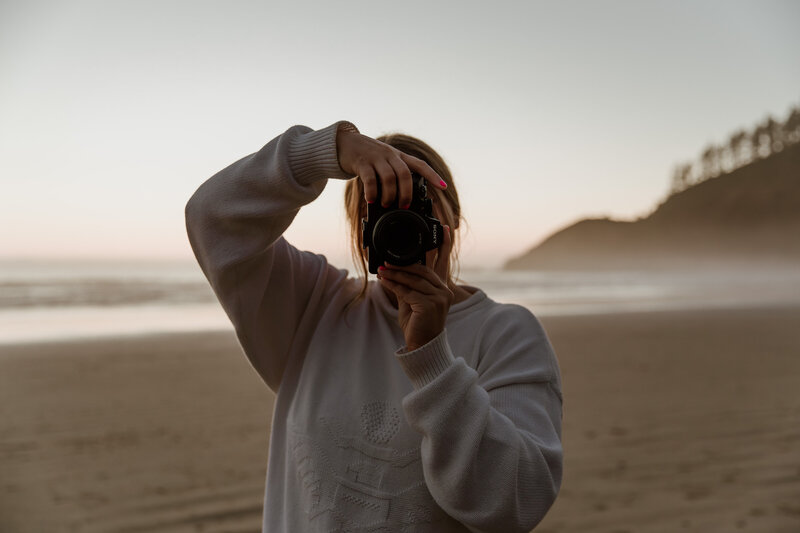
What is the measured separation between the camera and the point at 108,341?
25.8 ft

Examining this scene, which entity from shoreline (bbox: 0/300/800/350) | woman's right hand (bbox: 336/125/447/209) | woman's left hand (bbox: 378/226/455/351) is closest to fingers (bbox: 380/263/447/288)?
woman's left hand (bbox: 378/226/455/351)

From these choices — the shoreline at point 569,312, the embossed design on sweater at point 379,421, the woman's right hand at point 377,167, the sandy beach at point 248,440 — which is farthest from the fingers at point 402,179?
the shoreline at point 569,312

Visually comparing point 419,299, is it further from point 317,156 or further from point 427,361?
point 317,156

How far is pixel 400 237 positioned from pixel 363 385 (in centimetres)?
30

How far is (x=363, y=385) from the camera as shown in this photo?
1106mm

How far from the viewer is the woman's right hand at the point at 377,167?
0.99m

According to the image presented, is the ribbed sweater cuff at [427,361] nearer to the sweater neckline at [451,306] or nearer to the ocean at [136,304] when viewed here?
the sweater neckline at [451,306]

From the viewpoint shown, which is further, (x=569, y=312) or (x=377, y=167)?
(x=569, y=312)

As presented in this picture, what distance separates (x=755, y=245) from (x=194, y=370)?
55816mm

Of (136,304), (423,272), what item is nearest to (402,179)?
(423,272)

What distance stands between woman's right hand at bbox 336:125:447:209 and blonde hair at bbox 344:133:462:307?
20cm

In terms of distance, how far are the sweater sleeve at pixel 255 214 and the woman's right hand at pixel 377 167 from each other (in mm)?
27

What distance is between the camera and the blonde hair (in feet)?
4.01

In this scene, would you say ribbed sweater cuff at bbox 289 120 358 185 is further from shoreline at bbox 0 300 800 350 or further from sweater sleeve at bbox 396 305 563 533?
shoreline at bbox 0 300 800 350
